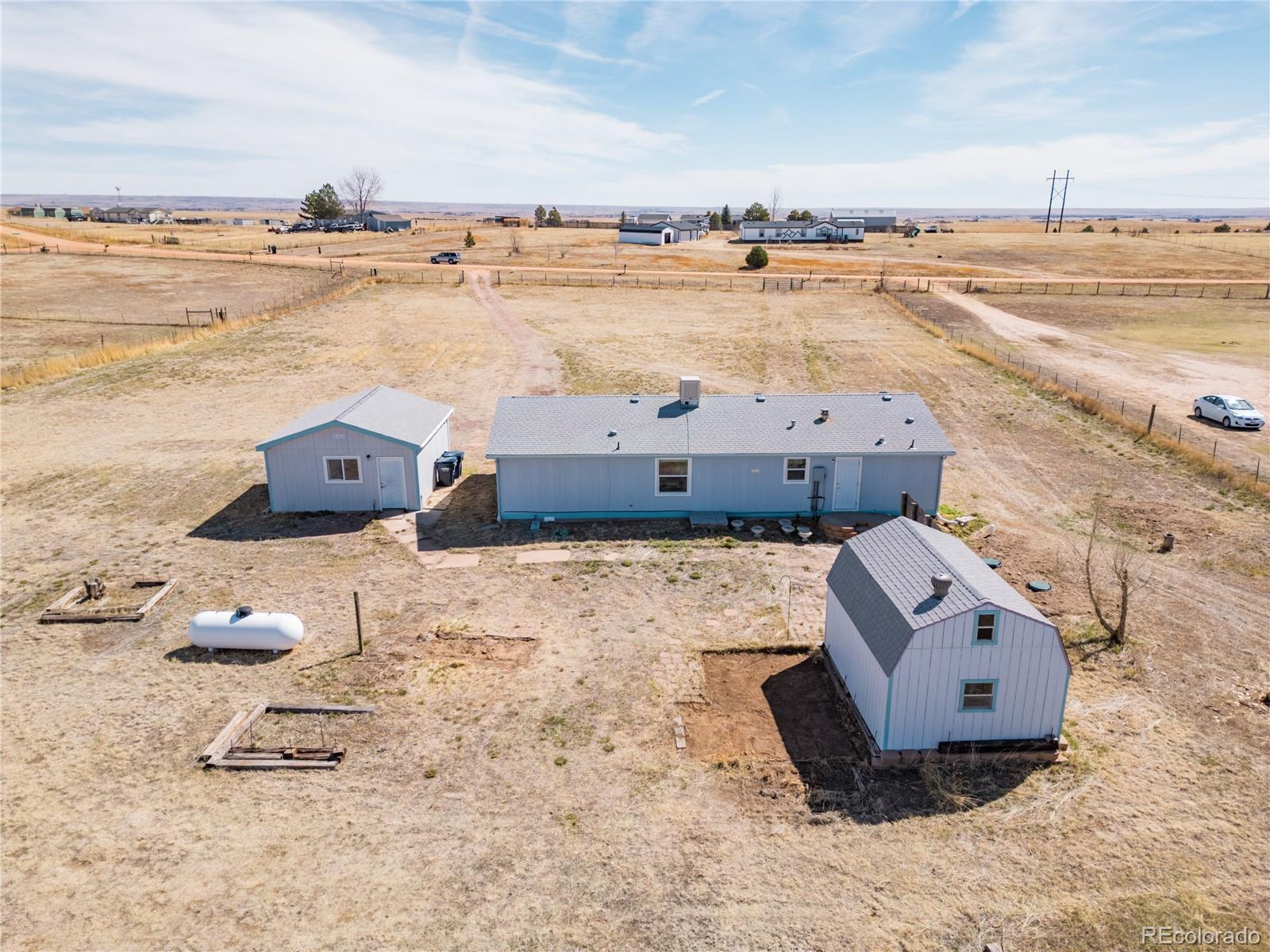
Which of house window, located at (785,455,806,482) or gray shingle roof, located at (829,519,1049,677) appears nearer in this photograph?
gray shingle roof, located at (829,519,1049,677)

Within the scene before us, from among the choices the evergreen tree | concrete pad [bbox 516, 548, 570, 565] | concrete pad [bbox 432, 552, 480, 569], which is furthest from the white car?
the evergreen tree

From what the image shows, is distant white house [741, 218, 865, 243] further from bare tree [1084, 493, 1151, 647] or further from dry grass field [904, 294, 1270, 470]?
bare tree [1084, 493, 1151, 647]

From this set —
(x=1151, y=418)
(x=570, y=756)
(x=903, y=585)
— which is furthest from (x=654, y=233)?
(x=570, y=756)

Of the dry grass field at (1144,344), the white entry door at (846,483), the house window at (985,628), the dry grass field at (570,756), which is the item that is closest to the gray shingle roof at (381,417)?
the dry grass field at (570,756)

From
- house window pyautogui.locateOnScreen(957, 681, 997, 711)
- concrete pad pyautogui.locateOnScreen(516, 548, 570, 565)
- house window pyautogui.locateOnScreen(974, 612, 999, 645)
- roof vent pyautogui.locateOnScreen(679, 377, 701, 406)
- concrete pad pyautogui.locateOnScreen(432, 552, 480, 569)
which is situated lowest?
concrete pad pyautogui.locateOnScreen(432, 552, 480, 569)

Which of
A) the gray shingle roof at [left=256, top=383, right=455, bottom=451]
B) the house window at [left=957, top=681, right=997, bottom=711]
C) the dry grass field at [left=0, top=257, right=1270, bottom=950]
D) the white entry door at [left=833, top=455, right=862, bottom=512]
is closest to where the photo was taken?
the dry grass field at [left=0, top=257, right=1270, bottom=950]

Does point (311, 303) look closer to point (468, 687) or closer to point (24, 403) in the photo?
point (24, 403)

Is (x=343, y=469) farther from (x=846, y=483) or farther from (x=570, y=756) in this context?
(x=846, y=483)
